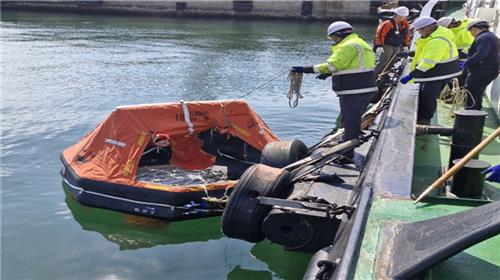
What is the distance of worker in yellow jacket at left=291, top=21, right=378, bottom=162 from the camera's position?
19.7ft

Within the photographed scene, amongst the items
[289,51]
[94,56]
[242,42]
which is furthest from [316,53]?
[94,56]

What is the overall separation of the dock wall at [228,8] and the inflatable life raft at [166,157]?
1105 inches

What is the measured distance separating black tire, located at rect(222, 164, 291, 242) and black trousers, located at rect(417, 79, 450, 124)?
336 centimetres

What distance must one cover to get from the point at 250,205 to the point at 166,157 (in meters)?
3.42

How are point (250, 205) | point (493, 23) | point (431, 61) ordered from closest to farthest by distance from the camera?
point (250, 205) < point (431, 61) < point (493, 23)

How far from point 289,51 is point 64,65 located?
33.8 ft

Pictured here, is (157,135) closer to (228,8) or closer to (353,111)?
(353,111)

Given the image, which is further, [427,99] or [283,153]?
[427,99]

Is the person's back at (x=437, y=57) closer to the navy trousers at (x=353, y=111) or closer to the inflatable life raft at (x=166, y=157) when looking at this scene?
the navy trousers at (x=353, y=111)

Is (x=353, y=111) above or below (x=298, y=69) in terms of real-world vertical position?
below

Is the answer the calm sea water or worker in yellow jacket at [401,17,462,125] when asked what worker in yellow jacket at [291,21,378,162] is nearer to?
worker in yellow jacket at [401,17,462,125]

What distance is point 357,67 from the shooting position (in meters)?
6.11

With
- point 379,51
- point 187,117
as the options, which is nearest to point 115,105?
point 187,117

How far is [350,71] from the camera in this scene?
6.11m
